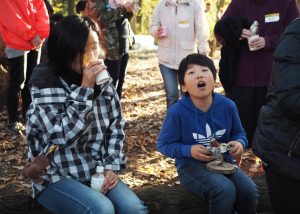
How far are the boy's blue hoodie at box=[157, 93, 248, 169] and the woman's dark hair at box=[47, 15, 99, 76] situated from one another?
77 centimetres

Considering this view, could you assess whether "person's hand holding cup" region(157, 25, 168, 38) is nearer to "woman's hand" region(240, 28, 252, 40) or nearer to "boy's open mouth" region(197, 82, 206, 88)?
"woman's hand" region(240, 28, 252, 40)

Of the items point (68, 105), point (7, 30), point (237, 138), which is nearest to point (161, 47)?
point (7, 30)

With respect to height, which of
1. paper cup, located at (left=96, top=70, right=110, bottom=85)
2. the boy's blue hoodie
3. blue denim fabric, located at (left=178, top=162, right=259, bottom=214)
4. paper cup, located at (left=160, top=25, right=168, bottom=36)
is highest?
paper cup, located at (left=160, top=25, right=168, bottom=36)

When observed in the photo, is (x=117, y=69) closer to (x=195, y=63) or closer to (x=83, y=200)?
(x=195, y=63)

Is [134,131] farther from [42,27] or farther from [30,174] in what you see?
[30,174]

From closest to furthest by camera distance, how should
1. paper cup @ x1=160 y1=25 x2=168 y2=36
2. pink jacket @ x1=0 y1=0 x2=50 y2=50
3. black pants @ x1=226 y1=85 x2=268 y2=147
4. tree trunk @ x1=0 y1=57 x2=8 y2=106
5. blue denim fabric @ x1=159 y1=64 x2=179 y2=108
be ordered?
black pants @ x1=226 y1=85 x2=268 y2=147 → pink jacket @ x1=0 y1=0 x2=50 y2=50 → paper cup @ x1=160 y1=25 x2=168 y2=36 → blue denim fabric @ x1=159 y1=64 x2=179 y2=108 → tree trunk @ x1=0 y1=57 x2=8 y2=106

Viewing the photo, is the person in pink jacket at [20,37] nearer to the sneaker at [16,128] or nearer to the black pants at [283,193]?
the sneaker at [16,128]

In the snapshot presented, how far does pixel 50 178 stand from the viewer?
2.75 meters

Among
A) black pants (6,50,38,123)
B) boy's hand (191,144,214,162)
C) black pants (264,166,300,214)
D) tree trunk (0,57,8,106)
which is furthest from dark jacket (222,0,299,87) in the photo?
tree trunk (0,57,8,106)

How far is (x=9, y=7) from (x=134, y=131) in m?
2.38

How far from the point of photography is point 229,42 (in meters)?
4.13

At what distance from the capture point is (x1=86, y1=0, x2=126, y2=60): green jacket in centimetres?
536

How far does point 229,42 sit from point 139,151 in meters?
1.96

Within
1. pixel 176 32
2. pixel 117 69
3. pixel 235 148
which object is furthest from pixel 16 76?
pixel 235 148
